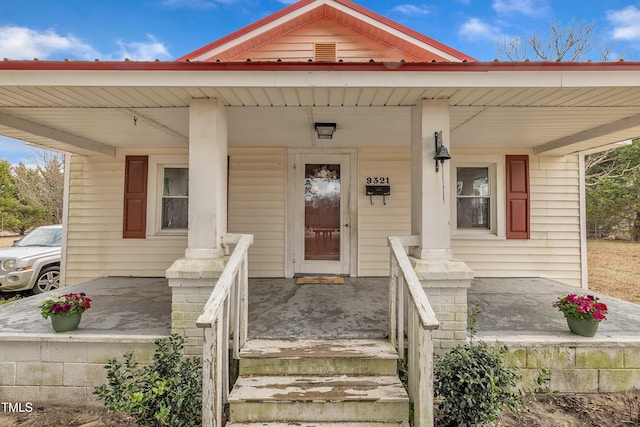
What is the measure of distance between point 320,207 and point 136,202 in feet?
10.1

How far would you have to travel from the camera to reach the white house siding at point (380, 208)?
532cm

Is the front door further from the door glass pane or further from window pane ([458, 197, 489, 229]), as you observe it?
window pane ([458, 197, 489, 229])

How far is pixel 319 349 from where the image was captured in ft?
8.61

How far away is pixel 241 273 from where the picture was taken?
2.78m

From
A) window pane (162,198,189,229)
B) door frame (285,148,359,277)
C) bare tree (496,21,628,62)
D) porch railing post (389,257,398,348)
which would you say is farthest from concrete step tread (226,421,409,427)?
bare tree (496,21,628,62)

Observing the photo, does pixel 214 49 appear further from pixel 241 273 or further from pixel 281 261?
pixel 241 273

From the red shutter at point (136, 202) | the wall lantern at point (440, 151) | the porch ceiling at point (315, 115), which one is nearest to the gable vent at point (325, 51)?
the porch ceiling at point (315, 115)

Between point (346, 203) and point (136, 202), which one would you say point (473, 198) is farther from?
point (136, 202)

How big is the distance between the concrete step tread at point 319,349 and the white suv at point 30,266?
559cm

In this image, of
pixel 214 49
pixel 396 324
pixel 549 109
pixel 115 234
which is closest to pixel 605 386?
pixel 396 324

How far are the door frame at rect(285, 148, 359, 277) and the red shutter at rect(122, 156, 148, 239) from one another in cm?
240

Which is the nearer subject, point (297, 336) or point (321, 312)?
point (297, 336)

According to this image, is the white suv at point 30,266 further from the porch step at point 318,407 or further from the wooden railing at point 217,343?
the porch step at point 318,407

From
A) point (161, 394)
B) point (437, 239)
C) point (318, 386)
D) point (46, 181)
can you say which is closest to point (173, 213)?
point (161, 394)
